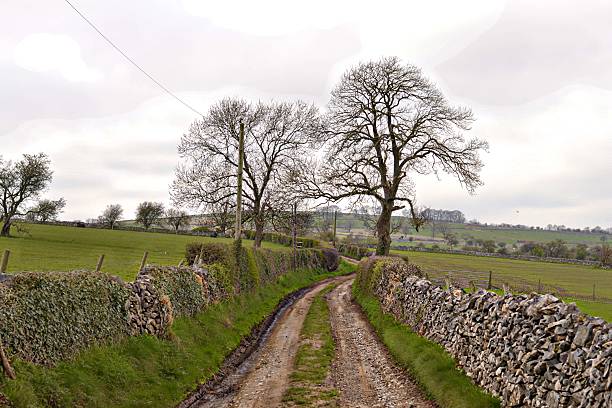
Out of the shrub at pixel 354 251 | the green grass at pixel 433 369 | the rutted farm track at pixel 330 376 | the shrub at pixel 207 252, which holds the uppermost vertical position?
the shrub at pixel 207 252

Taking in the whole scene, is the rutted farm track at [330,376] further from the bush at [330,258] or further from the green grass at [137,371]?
the bush at [330,258]

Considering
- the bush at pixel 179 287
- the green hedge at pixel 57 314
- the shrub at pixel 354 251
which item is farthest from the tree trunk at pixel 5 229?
the shrub at pixel 354 251

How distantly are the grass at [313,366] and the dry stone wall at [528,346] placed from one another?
3708 mm

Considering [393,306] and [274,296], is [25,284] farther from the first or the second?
[274,296]

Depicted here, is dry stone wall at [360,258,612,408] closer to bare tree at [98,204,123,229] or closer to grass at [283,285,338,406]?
grass at [283,285,338,406]

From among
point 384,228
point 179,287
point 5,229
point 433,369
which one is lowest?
point 433,369

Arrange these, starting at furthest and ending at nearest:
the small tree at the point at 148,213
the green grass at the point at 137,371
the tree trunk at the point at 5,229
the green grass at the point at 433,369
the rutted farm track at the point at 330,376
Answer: the small tree at the point at 148,213, the tree trunk at the point at 5,229, the rutted farm track at the point at 330,376, the green grass at the point at 433,369, the green grass at the point at 137,371

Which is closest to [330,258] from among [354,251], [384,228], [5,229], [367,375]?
[384,228]

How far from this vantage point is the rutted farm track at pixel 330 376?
11594 millimetres

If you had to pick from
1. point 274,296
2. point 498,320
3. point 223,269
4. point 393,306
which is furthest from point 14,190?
point 498,320

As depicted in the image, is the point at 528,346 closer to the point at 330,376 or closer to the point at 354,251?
the point at 330,376

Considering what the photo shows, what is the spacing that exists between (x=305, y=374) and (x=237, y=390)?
89.0 inches

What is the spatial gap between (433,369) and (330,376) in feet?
9.57

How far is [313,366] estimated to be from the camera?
1467 centimetres
